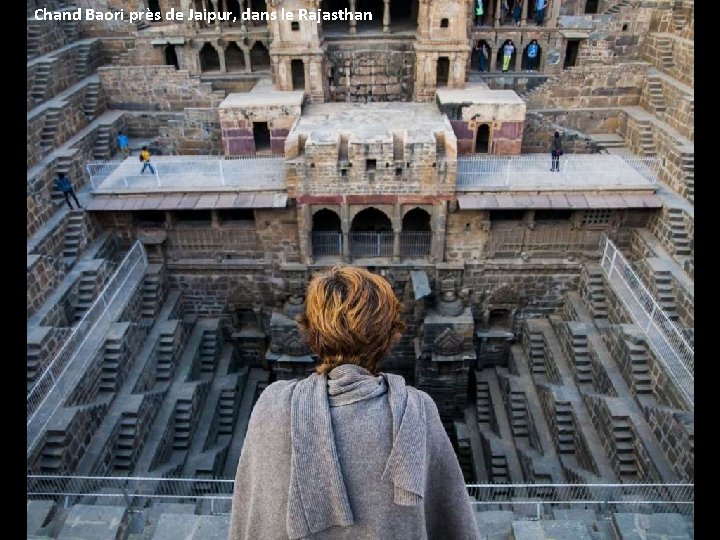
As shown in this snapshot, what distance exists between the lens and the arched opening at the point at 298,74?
18078 millimetres

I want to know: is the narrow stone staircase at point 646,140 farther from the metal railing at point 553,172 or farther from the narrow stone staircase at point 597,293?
the narrow stone staircase at point 597,293

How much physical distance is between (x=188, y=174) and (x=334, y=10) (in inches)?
422

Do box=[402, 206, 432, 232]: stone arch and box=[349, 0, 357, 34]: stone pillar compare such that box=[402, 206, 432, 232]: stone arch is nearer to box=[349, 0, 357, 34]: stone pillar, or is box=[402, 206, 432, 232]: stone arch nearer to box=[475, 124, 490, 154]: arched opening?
box=[475, 124, 490, 154]: arched opening

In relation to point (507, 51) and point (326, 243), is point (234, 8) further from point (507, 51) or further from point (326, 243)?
point (326, 243)

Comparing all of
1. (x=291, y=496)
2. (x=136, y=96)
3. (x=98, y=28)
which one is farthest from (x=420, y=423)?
(x=98, y=28)

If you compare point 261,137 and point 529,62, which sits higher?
point 529,62

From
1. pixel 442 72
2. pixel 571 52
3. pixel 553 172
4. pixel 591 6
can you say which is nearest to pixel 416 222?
pixel 553 172

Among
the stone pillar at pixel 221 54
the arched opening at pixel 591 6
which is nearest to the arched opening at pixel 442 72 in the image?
the stone pillar at pixel 221 54

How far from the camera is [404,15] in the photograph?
21719 millimetres

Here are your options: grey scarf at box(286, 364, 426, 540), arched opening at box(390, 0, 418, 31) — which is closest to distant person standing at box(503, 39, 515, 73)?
arched opening at box(390, 0, 418, 31)

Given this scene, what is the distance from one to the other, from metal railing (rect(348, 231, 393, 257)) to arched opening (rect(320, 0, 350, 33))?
8.36 m

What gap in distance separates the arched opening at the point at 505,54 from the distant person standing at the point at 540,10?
1.35 metres

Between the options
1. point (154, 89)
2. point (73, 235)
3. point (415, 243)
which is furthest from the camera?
point (154, 89)

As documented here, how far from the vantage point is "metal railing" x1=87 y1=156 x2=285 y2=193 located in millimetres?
14641
